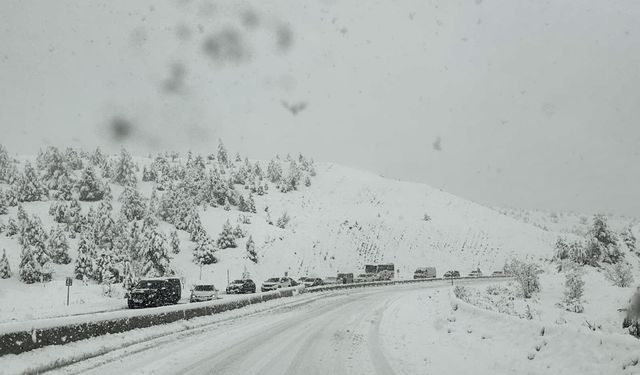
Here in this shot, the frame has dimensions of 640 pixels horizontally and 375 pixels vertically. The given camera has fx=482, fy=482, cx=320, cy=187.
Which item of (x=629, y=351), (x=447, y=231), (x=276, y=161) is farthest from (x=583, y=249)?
(x=276, y=161)

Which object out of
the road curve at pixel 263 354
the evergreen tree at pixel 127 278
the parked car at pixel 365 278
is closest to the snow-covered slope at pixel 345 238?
the evergreen tree at pixel 127 278

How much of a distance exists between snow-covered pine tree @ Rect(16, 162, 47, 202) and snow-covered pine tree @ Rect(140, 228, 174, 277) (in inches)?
1850

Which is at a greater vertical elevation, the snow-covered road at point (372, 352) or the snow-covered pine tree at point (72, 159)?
the snow-covered pine tree at point (72, 159)

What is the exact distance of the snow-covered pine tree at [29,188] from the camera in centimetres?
9725

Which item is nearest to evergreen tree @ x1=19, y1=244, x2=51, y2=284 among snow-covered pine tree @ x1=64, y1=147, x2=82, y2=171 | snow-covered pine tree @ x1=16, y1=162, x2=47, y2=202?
snow-covered pine tree @ x1=16, y1=162, x2=47, y2=202

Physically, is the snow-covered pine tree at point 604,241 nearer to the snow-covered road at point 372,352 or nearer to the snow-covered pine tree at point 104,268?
the snow-covered road at point 372,352

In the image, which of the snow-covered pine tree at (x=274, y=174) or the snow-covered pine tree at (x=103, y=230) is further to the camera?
the snow-covered pine tree at (x=274, y=174)

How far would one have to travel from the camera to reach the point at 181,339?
16859 millimetres

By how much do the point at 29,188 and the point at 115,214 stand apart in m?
19.8

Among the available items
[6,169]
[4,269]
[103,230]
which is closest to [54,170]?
[6,169]

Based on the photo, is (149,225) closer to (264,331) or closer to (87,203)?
(87,203)

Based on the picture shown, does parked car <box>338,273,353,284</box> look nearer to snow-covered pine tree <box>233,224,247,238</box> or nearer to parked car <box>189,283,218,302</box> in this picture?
snow-covered pine tree <box>233,224,247,238</box>

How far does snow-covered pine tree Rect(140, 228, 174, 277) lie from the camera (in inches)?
2518

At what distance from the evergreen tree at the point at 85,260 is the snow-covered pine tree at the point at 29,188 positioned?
42.2 metres
